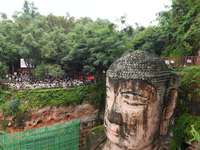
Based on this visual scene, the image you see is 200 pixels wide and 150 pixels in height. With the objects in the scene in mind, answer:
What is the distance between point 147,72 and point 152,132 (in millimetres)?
1700

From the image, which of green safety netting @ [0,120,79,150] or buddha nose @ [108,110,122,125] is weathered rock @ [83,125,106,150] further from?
green safety netting @ [0,120,79,150]

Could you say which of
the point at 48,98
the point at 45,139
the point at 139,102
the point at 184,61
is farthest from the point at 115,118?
the point at 48,98

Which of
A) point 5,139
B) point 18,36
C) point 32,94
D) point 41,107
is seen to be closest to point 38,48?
point 18,36

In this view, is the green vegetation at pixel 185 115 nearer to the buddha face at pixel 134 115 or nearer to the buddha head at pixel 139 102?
the buddha head at pixel 139 102

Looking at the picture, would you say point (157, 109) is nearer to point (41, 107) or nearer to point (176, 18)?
point (41, 107)

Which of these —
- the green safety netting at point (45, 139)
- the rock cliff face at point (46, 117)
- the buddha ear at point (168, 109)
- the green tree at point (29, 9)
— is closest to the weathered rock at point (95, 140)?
the buddha ear at point (168, 109)

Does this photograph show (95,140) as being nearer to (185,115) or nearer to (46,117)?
(185,115)

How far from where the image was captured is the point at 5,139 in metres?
6.38

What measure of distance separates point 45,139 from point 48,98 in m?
5.40

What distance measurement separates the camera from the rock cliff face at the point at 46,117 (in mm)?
11477

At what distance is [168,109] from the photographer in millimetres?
3775

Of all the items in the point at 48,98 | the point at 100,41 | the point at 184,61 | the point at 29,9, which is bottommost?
the point at 48,98

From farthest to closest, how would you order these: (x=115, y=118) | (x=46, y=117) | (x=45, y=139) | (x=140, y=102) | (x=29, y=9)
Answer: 1. (x=29, y=9)
2. (x=46, y=117)
3. (x=45, y=139)
4. (x=115, y=118)
5. (x=140, y=102)

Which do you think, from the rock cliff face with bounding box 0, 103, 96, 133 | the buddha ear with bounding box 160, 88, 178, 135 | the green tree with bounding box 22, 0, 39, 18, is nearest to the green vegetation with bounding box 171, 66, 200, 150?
the buddha ear with bounding box 160, 88, 178, 135
